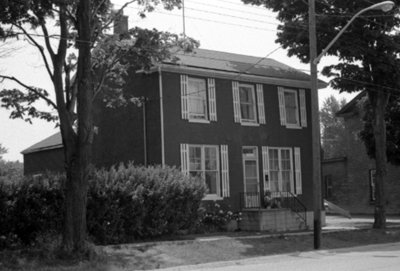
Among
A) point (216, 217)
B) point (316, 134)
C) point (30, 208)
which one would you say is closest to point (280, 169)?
point (216, 217)

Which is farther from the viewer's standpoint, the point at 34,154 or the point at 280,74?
the point at 34,154

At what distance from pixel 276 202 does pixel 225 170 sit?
114 inches

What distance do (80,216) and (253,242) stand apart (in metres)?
6.89

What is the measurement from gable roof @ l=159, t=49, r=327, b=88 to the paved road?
945cm

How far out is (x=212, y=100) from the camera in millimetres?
Result: 25094

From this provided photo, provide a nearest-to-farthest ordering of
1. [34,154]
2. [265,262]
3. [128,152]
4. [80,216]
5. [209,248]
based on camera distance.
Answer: [80,216], [265,262], [209,248], [128,152], [34,154]

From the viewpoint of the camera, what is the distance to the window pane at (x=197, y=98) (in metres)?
24.6

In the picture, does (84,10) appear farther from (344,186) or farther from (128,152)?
(344,186)

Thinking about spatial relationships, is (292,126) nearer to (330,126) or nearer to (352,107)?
(352,107)

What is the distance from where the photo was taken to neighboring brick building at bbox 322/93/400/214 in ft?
127

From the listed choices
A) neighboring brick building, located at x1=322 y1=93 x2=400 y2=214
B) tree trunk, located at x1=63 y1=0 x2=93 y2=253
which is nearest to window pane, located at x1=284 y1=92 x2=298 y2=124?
neighboring brick building, located at x1=322 y1=93 x2=400 y2=214

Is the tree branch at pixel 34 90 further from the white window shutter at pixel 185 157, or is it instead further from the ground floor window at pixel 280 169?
the ground floor window at pixel 280 169

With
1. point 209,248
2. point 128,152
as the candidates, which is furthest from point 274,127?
point 209,248

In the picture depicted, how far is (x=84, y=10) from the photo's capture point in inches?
635
